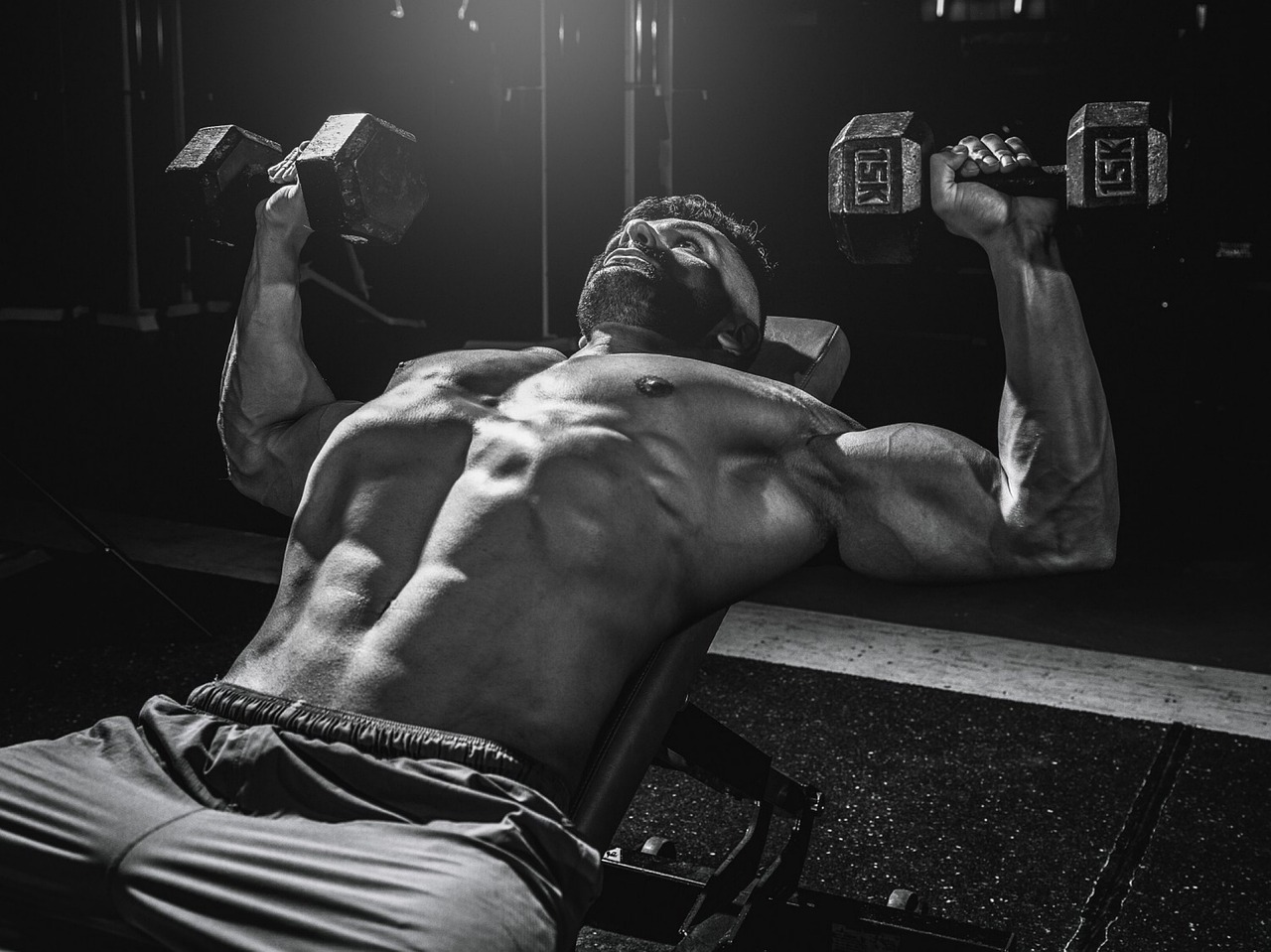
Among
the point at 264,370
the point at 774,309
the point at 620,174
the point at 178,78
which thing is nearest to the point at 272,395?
the point at 264,370

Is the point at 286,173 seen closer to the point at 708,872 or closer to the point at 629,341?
the point at 629,341

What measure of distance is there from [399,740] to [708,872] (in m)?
0.80

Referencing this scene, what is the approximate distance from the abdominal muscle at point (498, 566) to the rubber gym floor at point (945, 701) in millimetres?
737

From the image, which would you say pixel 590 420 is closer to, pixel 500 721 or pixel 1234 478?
pixel 500 721

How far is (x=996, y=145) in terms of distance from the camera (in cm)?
172

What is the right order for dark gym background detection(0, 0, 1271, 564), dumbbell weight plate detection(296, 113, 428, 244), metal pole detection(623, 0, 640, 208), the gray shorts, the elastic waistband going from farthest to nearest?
1. metal pole detection(623, 0, 640, 208)
2. dark gym background detection(0, 0, 1271, 564)
3. dumbbell weight plate detection(296, 113, 428, 244)
4. the elastic waistband
5. the gray shorts

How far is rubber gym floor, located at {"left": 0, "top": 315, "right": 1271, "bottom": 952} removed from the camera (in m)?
2.36

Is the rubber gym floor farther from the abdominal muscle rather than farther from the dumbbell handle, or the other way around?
the dumbbell handle

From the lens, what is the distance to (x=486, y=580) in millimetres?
1605

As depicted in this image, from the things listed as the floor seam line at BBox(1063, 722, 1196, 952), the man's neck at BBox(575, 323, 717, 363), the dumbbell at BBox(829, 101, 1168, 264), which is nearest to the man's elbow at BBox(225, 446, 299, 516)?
the man's neck at BBox(575, 323, 717, 363)

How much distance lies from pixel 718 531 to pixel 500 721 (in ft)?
1.32

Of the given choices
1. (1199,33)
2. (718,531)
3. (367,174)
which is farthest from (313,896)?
(1199,33)

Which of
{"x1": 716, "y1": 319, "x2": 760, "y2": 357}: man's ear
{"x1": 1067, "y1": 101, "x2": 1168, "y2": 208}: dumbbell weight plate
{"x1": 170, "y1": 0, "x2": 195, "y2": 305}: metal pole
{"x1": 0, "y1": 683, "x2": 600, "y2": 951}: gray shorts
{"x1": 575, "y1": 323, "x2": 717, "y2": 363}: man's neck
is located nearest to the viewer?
{"x1": 0, "y1": 683, "x2": 600, "y2": 951}: gray shorts

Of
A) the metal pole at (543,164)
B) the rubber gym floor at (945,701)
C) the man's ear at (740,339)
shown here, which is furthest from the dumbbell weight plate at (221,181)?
the metal pole at (543,164)
